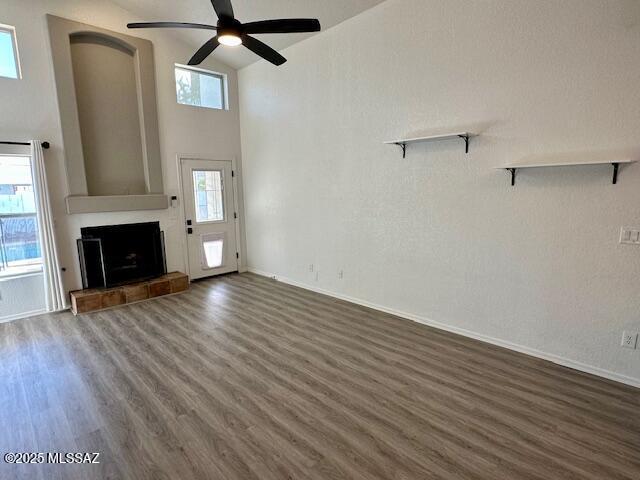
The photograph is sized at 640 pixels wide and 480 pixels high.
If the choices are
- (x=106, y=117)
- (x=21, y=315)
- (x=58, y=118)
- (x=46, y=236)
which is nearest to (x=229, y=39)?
(x=58, y=118)

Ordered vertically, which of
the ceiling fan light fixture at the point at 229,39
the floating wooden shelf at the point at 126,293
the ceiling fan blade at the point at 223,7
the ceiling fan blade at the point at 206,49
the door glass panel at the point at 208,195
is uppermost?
the ceiling fan blade at the point at 223,7

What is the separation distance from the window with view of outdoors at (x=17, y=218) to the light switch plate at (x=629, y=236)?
599 centimetres

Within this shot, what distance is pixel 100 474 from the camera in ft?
6.07

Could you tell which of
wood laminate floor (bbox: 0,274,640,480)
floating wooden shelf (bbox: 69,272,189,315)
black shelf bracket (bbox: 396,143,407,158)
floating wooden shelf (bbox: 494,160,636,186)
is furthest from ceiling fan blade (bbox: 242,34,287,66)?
floating wooden shelf (bbox: 69,272,189,315)

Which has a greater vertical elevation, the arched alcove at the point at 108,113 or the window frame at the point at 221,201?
the arched alcove at the point at 108,113

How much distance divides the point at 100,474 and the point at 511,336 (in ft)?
10.8

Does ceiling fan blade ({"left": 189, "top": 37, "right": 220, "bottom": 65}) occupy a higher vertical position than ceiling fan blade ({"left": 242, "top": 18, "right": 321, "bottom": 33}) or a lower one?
higher

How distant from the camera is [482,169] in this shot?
3191 mm

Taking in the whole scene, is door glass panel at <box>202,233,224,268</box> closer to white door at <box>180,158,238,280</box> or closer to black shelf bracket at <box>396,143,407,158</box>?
white door at <box>180,158,238,280</box>

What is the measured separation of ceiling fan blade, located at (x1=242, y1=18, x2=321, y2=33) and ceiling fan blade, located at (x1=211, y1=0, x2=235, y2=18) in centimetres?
14

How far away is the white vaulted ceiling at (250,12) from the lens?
3936 millimetres

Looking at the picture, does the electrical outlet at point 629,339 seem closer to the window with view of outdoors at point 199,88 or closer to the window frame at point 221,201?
the window frame at point 221,201

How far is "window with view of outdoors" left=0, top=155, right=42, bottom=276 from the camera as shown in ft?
13.1

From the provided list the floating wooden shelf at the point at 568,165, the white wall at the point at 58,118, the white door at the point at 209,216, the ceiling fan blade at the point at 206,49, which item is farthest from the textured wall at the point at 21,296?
the floating wooden shelf at the point at 568,165
